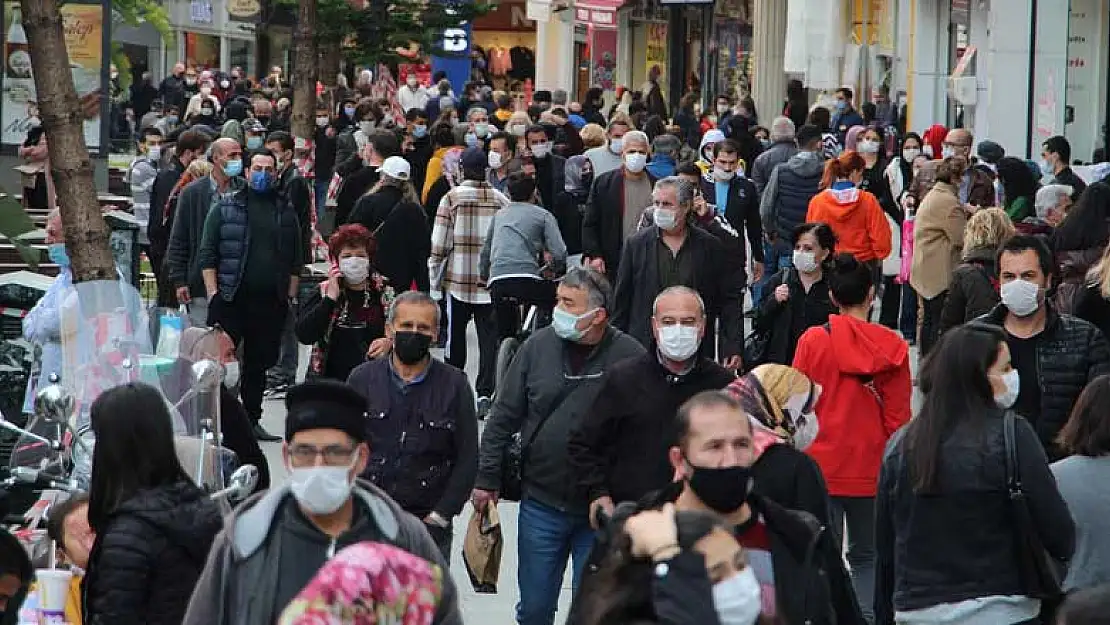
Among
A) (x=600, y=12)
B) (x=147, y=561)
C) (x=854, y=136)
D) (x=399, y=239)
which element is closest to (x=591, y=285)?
(x=147, y=561)

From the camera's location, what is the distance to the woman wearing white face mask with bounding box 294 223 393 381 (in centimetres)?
1100

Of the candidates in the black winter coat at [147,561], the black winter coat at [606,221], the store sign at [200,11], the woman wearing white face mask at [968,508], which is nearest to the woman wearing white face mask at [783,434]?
the woman wearing white face mask at [968,508]

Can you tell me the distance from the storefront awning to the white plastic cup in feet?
130

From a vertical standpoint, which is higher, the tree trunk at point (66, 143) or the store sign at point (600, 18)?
the store sign at point (600, 18)

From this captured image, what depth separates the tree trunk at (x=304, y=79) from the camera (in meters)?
24.8

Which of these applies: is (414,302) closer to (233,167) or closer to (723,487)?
(723,487)

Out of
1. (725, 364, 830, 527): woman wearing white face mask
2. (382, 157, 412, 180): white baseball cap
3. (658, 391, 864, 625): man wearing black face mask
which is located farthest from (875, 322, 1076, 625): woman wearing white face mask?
(382, 157, 412, 180): white baseball cap

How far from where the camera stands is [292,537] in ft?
16.3

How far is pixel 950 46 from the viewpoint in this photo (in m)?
27.4

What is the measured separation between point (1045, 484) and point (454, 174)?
12.6 meters

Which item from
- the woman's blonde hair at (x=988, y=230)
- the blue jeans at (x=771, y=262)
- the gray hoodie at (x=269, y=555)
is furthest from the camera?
the blue jeans at (x=771, y=262)

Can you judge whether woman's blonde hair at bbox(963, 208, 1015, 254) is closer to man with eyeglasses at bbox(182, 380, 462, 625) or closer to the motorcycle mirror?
the motorcycle mirror

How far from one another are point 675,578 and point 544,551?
4.15 m

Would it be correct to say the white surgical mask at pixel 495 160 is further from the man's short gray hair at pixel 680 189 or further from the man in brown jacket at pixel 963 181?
the man's short gray hair at pixel 680 189
